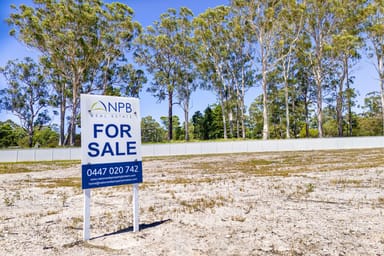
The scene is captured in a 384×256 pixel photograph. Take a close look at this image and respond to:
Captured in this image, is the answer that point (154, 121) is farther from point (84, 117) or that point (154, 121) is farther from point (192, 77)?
point (84, 117)

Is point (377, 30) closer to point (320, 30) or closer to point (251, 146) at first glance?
point (320, 30)

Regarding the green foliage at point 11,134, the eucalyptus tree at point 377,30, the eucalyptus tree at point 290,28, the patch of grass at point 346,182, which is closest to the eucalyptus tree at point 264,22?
the eucalyptus tree at point 290,28

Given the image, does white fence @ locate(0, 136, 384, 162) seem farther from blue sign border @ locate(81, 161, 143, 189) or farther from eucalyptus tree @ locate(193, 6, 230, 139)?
blue sign border @ locate(81, 161, 143, 189)

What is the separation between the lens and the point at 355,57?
35.8 metres

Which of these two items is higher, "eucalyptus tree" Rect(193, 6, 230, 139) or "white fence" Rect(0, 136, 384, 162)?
"eucalyptus tree" Rect(193, 6, 230, 139)

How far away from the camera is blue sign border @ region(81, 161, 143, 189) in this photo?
11.5 ft

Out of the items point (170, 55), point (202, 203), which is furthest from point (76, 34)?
point (202, 203)

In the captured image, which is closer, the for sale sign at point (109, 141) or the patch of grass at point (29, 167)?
the for sale sign at point (109, 141)

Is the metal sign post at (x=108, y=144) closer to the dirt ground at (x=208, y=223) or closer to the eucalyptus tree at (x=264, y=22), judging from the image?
the dirt ground at (x=208, y=223)

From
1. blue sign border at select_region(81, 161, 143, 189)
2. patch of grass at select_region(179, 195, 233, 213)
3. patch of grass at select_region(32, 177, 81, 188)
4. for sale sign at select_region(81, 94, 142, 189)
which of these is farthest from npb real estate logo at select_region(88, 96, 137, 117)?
patch of grass at select_region(32, 177, 81, 188)

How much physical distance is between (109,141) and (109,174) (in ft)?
1.38

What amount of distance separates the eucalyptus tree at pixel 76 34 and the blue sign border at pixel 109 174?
95.0 ft

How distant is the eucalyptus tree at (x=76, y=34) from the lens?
2845 centimetres


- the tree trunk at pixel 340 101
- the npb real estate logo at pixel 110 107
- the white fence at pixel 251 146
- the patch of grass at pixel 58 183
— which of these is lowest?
the patch of grass at pixel 58 183
